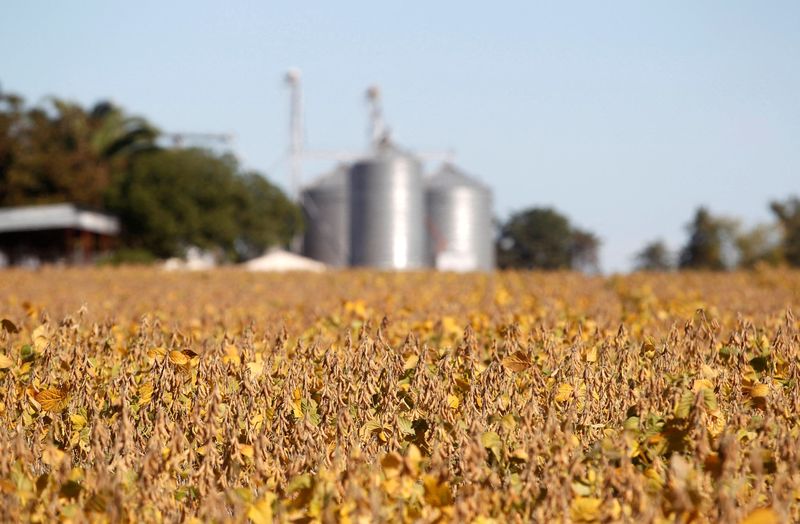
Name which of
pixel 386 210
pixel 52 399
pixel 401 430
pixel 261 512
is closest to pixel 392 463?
pixel 261 512

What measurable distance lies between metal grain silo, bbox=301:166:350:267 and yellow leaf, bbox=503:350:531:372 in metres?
60.7

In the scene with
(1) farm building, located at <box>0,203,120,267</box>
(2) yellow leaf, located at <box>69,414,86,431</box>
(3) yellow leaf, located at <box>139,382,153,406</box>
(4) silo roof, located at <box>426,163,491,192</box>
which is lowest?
(2) yellow leaf, located at <box>69,414,86,431</box>

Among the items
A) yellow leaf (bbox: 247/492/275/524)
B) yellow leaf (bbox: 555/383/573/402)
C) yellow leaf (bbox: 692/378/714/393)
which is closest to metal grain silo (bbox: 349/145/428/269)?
yellow leaf (bbox: 555/383/573/402)

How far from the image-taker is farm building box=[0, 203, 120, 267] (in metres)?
53.5

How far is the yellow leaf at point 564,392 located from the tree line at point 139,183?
1913 inches

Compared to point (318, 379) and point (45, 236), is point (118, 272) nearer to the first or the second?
point (318, 379)

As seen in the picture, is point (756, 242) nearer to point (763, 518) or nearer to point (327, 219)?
point (327, 219)

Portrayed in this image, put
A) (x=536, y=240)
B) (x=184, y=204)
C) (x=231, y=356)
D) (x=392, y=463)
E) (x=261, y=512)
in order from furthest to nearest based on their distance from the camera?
(x=536, y=240) → (x=184, y=204) → (x=231, y=356) → (x=392, y=463) → (x=261, y=512)

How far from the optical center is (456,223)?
67.2 meters

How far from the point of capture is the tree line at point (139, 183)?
56.8 m

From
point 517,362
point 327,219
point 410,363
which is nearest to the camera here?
point 517,362

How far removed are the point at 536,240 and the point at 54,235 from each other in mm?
54562

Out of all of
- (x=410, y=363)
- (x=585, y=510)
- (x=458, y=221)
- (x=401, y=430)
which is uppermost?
(x=458, y=221)

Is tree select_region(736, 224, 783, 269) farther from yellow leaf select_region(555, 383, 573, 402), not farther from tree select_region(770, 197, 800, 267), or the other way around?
yellow leaf select_region(555, 383, 573, 402)
